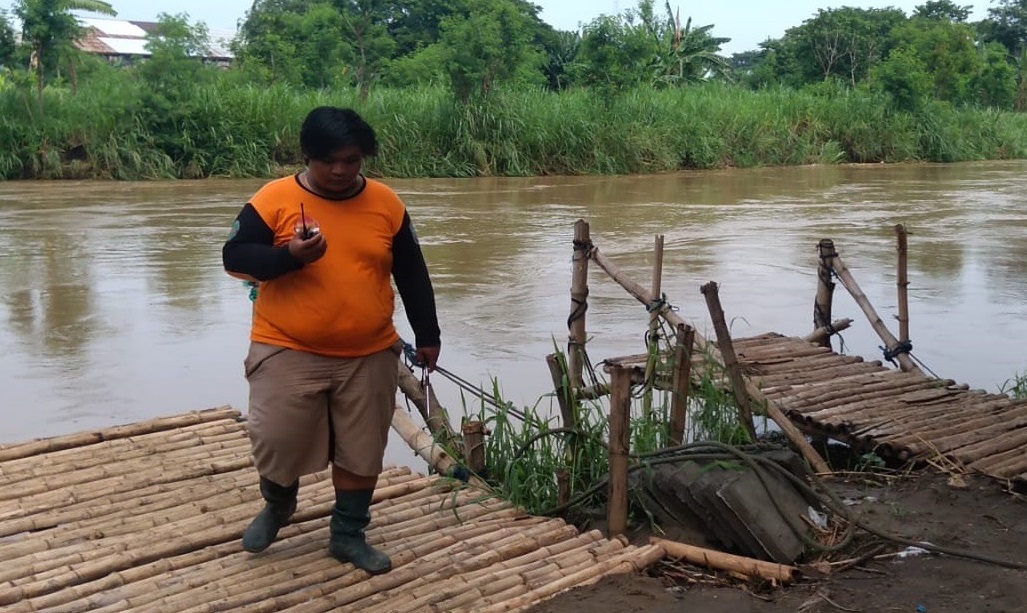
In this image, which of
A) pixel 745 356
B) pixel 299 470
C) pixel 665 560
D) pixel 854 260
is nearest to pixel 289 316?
pixel 299 470

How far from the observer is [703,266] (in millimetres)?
10805

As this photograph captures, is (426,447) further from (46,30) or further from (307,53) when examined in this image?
(307,53)

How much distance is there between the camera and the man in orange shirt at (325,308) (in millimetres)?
3129

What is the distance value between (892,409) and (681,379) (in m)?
1.51

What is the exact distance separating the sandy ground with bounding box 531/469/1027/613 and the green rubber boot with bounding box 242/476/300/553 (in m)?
0.80

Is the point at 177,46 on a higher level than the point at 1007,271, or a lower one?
higher

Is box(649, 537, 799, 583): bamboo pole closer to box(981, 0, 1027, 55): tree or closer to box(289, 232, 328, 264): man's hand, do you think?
box(289, 232, 328, 264): man's hand

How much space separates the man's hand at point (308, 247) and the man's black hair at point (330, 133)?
241 millimetres

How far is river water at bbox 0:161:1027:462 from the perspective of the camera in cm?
693

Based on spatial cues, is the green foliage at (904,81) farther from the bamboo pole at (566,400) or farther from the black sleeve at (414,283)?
the black sleeve at (414,283)

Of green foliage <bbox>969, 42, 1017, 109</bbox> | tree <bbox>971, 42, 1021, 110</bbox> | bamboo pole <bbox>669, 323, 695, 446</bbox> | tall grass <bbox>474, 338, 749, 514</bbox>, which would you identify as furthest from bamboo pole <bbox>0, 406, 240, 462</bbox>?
tree <bbox>971, 42, 1021, 110</bbox>

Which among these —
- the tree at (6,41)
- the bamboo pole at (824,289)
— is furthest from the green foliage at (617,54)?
the bamboo pole at (824,289)

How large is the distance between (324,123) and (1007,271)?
8.89 metres

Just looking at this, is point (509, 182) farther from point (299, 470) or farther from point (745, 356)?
point (299, 470)
